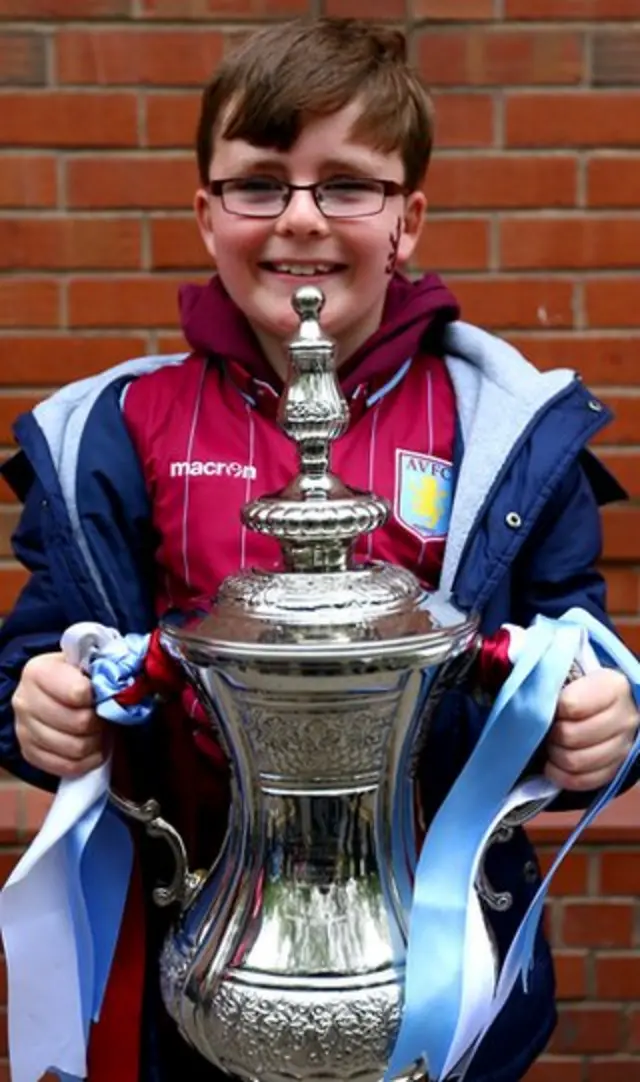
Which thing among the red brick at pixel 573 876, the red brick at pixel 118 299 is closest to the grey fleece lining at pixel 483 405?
the red brick at pixel 118 299

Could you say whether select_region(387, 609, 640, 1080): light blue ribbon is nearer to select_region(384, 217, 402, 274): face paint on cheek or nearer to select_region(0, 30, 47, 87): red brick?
select_region(384, 217, 402, 274): face paint on cheek

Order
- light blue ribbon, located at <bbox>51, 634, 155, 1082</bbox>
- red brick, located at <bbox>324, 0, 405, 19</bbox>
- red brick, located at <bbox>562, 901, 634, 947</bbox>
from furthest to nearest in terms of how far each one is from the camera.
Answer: red brick, located at <bbox>562, 901, 634, 947</bbox> → red brick, located at <bbox>324, 0, 405, 19</bbox> → light blue ribbon, located at <bbox>51, 634, 155, 1082</bbox>

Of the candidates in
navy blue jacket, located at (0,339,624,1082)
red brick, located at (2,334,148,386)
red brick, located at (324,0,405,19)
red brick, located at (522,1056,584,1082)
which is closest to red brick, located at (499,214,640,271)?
red brick, located at (324,0,405,19)

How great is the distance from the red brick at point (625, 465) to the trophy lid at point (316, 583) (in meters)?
1.00

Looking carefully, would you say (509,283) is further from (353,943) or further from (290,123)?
(353,943)

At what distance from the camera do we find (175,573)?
132 centimetres

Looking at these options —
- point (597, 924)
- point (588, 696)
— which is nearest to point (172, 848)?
point (588, 696)

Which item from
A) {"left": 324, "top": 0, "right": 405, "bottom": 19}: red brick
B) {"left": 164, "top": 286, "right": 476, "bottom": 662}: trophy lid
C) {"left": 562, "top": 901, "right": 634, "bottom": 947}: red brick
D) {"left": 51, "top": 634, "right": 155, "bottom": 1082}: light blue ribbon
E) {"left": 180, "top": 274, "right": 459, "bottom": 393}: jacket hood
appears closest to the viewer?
{"left": 164, "top": 286, "right": 476, "bottom": 662}: trophy lid

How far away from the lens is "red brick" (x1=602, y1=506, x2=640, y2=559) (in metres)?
2.05

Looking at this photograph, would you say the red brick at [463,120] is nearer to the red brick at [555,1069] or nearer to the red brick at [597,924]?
the red brick at [597,924]

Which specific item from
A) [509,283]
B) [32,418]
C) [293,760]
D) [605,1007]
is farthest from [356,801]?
[605,1007]

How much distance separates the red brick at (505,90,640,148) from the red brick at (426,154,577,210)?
0.09 feet

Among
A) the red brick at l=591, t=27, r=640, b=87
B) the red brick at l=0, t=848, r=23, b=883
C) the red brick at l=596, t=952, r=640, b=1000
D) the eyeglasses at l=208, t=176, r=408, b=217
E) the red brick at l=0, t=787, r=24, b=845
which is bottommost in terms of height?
the red brick at l=596, t=952, r=640, b=1000

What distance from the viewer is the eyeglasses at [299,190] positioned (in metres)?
1.26
